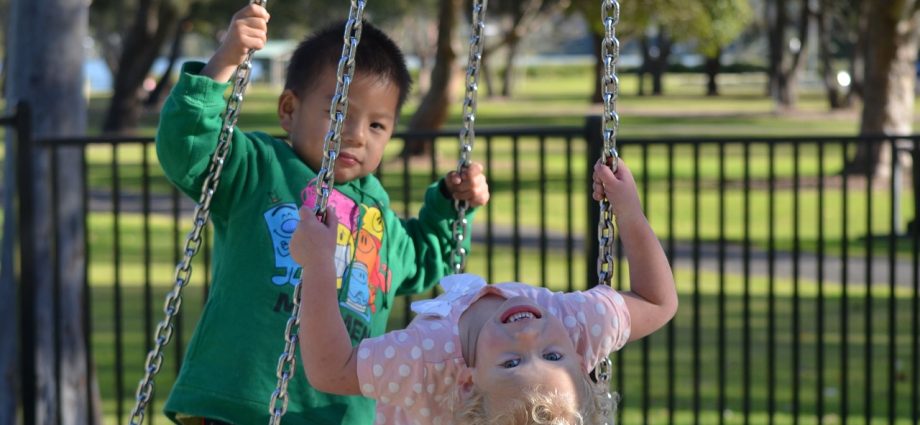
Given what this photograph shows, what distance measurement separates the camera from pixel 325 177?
8.53 feet

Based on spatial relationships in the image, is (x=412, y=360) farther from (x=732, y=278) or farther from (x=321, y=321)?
(x=732, y=278)

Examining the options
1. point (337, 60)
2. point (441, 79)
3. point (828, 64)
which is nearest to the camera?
point (337, 60)

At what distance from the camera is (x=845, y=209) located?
601 centimetres

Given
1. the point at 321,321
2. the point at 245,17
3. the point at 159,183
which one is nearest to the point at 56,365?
the point at 245,17

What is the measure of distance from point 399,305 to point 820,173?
456 cm

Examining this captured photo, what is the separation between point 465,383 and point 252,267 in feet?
2.57

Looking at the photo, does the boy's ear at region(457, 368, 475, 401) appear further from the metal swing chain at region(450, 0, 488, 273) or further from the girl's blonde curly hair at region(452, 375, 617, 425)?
the metal swing chain at region(450, 0, 488, 273)

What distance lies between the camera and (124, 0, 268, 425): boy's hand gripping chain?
9.77 ft

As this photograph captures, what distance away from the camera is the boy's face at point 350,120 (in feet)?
10.3

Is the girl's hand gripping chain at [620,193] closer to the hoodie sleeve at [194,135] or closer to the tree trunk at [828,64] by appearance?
the hoodie sleeve at [194,135]

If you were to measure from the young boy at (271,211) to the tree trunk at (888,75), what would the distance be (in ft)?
54.4

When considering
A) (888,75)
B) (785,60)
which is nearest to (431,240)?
(888,75)

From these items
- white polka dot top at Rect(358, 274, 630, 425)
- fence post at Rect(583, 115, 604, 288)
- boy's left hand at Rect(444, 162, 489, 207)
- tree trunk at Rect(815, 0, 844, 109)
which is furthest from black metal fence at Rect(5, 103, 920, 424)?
tree trunk at Rect(815, 0, 844, 109)

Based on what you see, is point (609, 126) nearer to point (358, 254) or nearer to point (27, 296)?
point (358, 254)
